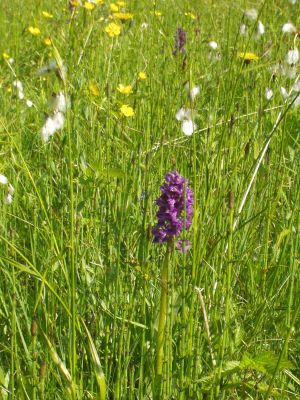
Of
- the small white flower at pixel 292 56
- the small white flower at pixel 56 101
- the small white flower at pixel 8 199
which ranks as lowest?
the small white flower at pixel 8 199

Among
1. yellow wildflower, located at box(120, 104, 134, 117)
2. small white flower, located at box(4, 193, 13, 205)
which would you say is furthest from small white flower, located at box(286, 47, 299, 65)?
small white flower, located at box(4, 193, 13, 205)

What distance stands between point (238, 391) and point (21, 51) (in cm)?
256

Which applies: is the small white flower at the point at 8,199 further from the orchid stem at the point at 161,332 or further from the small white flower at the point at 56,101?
the orchid stem at the point at 161,332

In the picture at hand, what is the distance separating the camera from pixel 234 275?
1337mm

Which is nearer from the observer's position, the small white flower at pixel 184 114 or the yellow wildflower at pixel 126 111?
the small white flower at pixel 184 114

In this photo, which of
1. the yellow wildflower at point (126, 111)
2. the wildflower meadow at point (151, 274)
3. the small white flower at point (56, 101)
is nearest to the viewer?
the wildflower meadow at point (151, 274)

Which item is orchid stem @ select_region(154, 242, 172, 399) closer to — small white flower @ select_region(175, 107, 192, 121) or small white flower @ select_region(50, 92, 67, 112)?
small white flower @ select_region(50, 92, 67, 112)

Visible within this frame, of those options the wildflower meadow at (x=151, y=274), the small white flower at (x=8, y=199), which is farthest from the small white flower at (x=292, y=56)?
the small white flower at (x=8, y=199)

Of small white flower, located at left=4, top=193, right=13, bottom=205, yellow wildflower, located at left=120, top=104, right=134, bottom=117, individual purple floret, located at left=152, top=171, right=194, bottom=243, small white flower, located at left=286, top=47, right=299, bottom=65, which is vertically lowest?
individual purple floret, located at left=152, top=171, right=194, bottom=243

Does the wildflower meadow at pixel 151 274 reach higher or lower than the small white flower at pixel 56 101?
lower

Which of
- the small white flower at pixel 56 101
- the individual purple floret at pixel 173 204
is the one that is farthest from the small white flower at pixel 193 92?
the small white flower at pixel 56 101

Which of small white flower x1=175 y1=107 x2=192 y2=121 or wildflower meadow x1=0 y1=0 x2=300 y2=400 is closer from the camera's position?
wildflower meadow x1=0 y1=0 x2=300 y2=400

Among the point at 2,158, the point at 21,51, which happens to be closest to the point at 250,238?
the point at 2,158

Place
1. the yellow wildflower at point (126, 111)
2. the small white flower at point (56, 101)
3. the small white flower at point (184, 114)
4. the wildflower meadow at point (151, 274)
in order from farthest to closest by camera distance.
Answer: the yellow wildflower at point (126, 111) < the small white flower at point (184, 114) < the small white flower at point (56, 101) < the wildflower meadow at point (151, 274)
